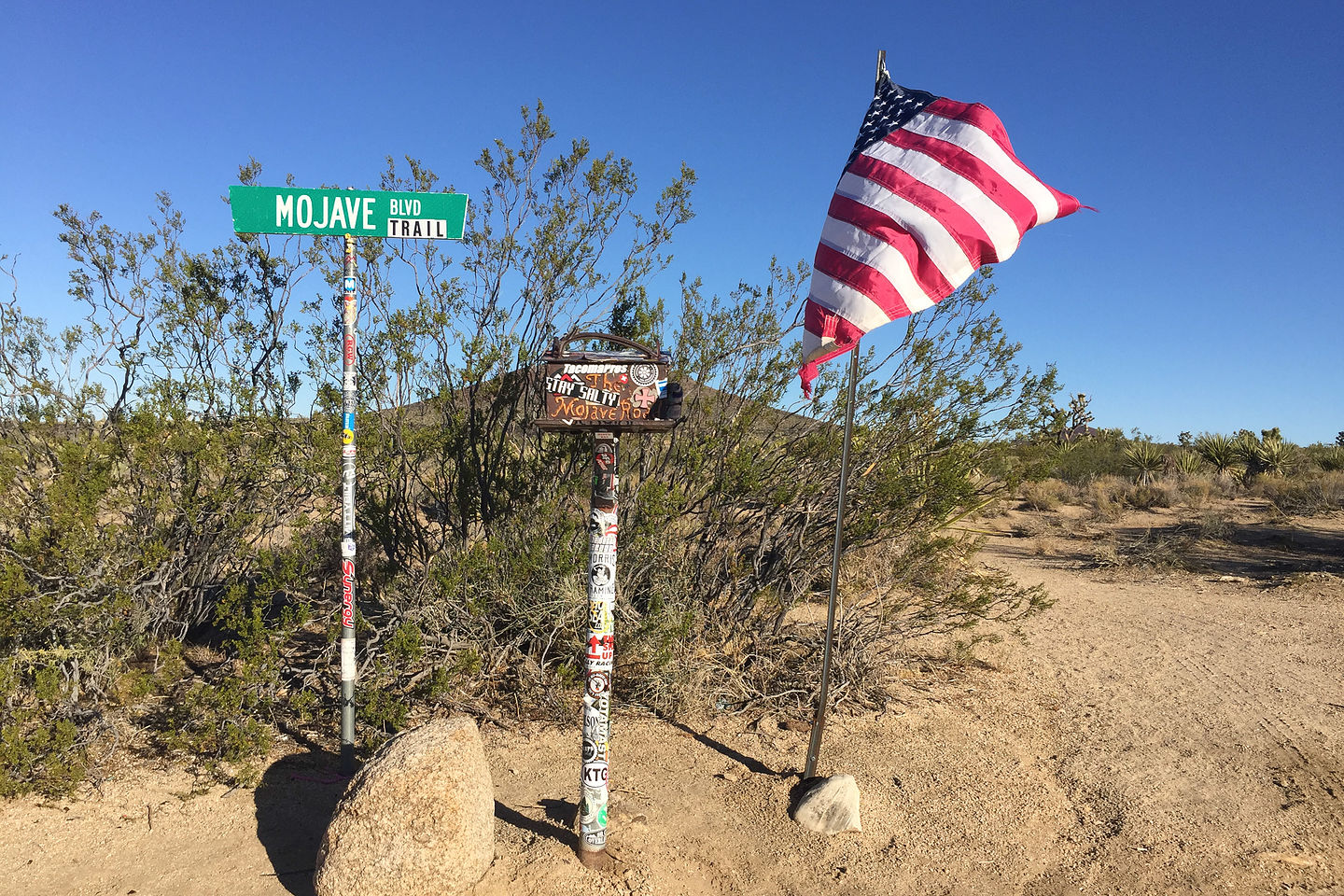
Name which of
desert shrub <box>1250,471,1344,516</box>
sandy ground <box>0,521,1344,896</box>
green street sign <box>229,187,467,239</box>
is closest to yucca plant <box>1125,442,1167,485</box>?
desert shrub <box>1250,471,1344,516</box>

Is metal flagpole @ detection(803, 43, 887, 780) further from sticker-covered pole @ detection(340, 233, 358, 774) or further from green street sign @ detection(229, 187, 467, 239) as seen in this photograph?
sticker-covered pole @ detection(340, 233, 358, 774)

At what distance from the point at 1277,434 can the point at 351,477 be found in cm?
2303

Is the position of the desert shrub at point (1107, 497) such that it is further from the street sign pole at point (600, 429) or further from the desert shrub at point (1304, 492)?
the street sign pole at point (600, 429)

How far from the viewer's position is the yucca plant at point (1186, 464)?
2011 centimetres

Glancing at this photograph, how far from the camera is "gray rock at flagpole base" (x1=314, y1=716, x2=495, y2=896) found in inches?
125

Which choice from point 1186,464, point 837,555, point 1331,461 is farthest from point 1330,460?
point 837,555

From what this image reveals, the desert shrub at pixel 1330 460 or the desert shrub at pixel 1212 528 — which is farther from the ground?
the desert shrub at pixel 1330 460

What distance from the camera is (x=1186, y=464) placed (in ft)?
66.6

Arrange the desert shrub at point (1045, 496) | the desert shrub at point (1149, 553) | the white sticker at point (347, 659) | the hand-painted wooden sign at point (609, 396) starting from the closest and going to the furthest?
the hand-painted wooden sign at point (609, 396) < the white sticker at point (347, 659) < the desert shrub at point (1149, 553) < the desert shrub at point (1045, 496)

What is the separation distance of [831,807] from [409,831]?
2.08 m

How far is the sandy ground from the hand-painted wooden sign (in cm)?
193

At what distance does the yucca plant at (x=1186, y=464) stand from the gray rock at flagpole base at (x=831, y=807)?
19334mm

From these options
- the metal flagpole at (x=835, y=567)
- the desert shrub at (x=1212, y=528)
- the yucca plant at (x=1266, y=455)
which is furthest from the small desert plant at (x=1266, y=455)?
the metal flagpole at (x=835, y=567)

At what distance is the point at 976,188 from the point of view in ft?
12.5
